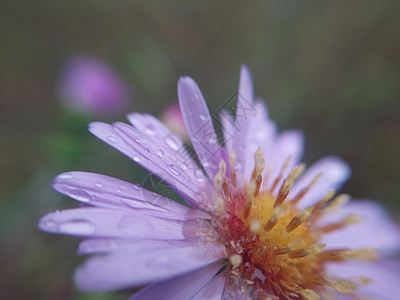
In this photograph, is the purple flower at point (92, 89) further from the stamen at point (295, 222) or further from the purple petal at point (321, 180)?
the stamen at point (295, 222)

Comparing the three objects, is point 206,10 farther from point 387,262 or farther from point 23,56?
point 387,262

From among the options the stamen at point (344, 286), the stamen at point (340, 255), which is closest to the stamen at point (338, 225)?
the stamen at point (340, 255)

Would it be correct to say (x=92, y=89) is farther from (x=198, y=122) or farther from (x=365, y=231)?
(x=365, y=231)

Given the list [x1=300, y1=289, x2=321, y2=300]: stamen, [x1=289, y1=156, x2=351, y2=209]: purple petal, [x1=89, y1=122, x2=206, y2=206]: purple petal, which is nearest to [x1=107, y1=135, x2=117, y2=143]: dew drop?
[x1=89, y1=122, x2=206, y2=206]: purple petal

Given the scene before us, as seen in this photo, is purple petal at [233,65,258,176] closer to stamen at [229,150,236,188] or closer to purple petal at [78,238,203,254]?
stamen at [229,150,236,188]

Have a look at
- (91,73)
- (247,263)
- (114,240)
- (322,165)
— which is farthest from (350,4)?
(114,240)

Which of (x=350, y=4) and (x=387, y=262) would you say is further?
(x=350, y=4)
